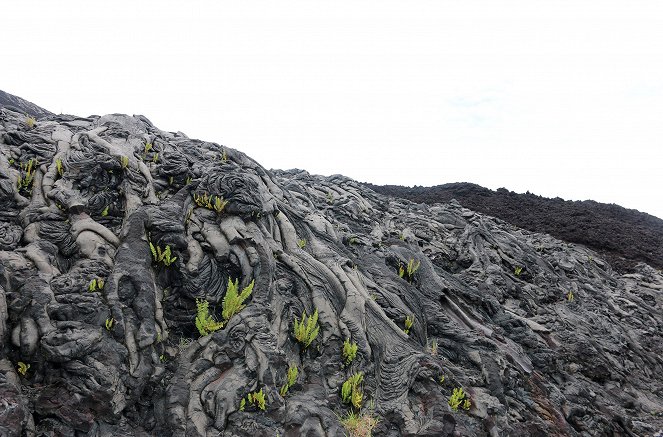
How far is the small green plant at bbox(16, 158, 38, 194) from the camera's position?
304 inches

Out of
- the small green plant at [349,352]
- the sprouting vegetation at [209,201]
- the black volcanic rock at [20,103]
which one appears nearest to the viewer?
the small green plant at [349,352]

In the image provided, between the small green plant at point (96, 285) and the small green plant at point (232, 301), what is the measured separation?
1874mm

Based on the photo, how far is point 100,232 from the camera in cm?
711

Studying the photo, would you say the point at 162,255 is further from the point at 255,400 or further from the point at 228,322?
the point at 255,400

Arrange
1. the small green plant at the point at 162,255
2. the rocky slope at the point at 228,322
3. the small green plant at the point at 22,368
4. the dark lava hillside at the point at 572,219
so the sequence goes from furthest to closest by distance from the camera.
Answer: the dark lava hillside at the point at 572,219 → the small green plant at the point at 162,255 → the rocky slope at the point at 228,322 → the small green plant at the point at 22,368

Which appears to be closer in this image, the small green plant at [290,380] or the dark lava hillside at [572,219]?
the small green plant at [290,380]

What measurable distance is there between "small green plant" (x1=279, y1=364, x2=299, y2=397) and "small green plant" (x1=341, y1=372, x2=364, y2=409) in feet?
2.81

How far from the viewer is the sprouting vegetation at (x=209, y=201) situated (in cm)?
861

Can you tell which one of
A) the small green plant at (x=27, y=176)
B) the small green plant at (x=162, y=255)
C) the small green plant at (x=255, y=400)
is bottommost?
the small green plant at (x=255, y=400)

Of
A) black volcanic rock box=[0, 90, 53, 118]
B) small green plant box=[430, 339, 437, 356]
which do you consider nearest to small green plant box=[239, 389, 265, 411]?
small green plant box=[430, 339, 437, 356]

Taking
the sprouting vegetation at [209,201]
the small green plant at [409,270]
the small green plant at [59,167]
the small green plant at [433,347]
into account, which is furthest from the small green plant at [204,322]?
the small green plant at [409,270]

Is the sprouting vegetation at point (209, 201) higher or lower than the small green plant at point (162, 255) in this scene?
higher

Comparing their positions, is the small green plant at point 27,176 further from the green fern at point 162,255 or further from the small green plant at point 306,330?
the small green plant at point 306,330

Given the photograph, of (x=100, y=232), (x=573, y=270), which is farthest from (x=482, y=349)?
(x=573, y=270)
